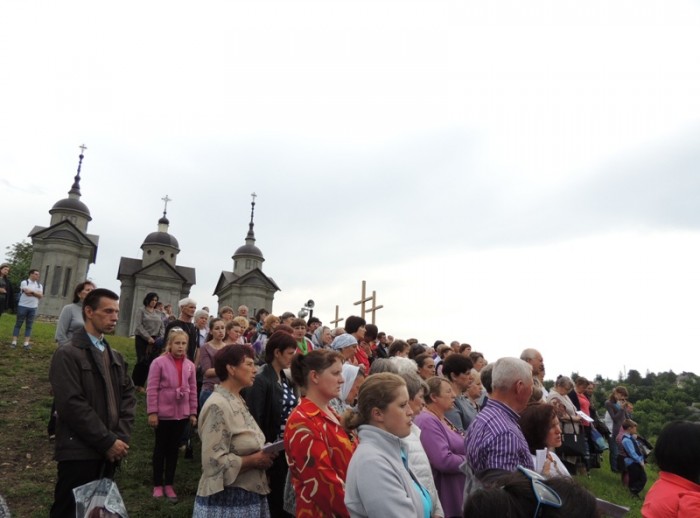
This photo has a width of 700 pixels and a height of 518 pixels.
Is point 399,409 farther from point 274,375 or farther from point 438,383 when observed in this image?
point 274,375

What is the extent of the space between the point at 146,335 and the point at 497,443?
7.82 metres

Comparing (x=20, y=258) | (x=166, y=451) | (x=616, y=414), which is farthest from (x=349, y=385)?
(x=20, y=258)

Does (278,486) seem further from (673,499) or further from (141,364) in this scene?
(141,364)

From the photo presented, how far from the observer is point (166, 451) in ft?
20.9

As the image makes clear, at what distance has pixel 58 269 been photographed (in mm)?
46500

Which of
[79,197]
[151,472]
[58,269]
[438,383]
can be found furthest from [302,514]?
[79,197]

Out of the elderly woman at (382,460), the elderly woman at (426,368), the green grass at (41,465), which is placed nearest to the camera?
the elderly woman at (382,460)

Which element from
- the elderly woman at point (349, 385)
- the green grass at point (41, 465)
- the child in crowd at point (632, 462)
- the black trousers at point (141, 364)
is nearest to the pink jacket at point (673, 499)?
the elderly woman at point (349, 385)

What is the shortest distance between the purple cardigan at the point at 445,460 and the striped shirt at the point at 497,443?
30.9 inches

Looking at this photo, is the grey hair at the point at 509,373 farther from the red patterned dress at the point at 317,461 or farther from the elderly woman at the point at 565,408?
the elderly woman at the point at 565,408

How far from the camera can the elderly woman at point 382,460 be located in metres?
2.93

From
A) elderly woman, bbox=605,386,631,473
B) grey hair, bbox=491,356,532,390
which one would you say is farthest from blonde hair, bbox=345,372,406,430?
elderly woman, bbox=605,386,631,473

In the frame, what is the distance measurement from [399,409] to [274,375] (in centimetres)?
230

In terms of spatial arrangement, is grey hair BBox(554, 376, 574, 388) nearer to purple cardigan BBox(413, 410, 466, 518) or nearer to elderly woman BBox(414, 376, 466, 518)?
elderly woman BBox(414, 376, 466, 518)
